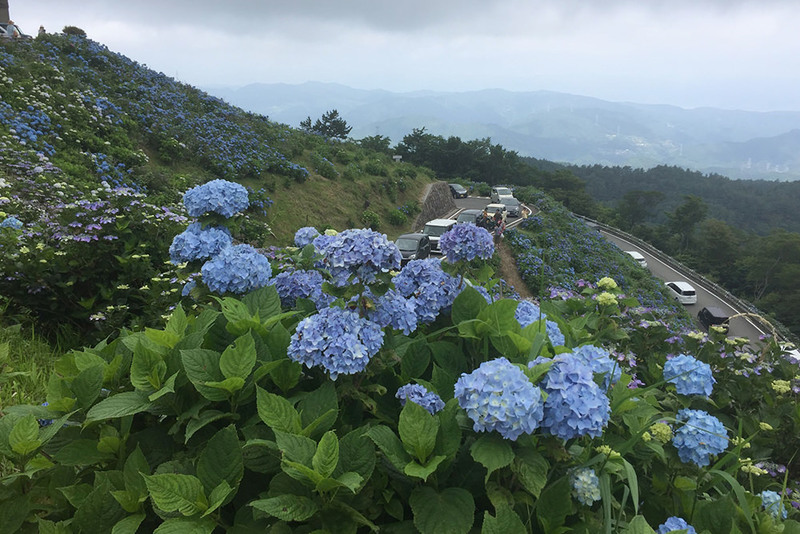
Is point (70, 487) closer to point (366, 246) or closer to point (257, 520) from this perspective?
point (257, 520)

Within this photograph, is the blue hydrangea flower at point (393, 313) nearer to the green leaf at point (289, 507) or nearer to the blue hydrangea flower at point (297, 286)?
the blue hydrangea flower at point (297, 286)

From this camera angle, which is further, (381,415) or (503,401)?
(381,415)

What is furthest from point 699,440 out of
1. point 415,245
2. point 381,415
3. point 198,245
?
point 415,245

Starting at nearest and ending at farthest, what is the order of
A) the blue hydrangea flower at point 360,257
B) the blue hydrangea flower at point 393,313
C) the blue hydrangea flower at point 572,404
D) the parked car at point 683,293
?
1. the blue hydrangea flower at point 572,404
2. the blue hydrangea flower at point 360,257
3. the blue hydrangea flower at point 393,313
4. the parked car at point 683,293

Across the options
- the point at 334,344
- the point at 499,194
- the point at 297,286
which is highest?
the point at 334,344

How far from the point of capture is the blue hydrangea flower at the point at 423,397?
1.81 meters

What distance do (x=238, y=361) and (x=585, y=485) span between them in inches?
56.9

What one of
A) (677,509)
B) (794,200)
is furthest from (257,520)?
(794,200)

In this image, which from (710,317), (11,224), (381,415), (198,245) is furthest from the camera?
(710,317)

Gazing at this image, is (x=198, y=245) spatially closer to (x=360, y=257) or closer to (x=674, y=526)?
(x=360, y=257)

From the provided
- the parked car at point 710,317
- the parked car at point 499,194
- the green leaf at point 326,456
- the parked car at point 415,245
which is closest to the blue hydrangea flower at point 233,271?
the green leaf at point 326,456

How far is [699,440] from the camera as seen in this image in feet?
6.97

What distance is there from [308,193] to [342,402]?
16783 millimetres

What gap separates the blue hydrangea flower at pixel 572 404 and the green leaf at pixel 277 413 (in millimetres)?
936
